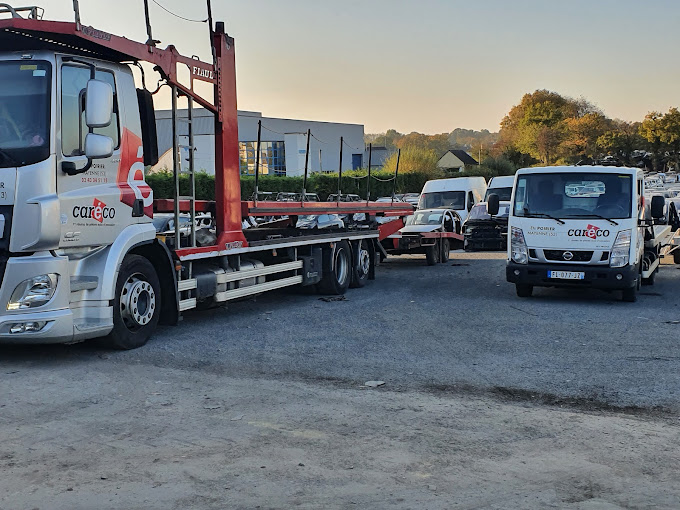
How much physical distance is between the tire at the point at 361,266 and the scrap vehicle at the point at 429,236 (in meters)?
2.08

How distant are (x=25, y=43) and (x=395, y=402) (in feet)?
16.8

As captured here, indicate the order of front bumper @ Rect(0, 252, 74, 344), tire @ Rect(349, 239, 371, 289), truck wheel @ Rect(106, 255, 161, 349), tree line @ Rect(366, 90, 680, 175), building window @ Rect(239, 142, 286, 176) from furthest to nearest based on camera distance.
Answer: tree line @ Rect(366, 90, 680, 175) < tire @ Rect(349, 239, 371, 289) < building window @ Rect(239, 142, 286, 176) < truck wheel @ Rect(106, 255, 161, 349) < front bumper @ Rect(0, 252, 74, 344)

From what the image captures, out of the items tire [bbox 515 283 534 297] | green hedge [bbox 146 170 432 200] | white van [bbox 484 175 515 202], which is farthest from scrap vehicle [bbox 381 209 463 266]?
white van [bbox 484 175 515 202]

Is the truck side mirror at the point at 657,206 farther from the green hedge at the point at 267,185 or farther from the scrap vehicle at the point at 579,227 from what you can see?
the green hedge at the point at 267,185

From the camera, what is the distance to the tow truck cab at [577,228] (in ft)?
43.4

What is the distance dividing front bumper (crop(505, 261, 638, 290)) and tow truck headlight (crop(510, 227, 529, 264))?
0.33ft

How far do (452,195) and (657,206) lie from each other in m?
15.6

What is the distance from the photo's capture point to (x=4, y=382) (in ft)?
25.2

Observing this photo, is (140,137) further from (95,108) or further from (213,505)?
(213,505)

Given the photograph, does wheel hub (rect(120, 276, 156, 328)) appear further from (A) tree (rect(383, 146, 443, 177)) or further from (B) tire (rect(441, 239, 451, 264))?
(A) tree (rect(383, 146, 443, 177))

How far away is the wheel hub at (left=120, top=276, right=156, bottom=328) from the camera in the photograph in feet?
29.7

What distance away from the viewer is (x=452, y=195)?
29.3 m

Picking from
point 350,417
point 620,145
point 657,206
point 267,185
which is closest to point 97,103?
point 350,417

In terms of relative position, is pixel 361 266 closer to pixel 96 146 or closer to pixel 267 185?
pixel 267 185
